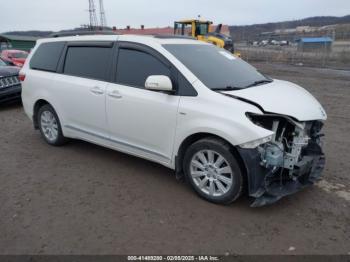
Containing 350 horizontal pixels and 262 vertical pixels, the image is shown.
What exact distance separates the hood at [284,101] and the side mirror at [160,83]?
67 centimetres

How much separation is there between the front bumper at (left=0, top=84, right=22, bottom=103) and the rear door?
4.18 metres

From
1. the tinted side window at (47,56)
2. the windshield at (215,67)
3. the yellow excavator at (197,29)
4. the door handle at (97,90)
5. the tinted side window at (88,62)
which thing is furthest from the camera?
the yellow excavator at (197,29)

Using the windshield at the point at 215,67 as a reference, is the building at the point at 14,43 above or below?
below

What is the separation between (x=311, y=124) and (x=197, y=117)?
137 centimetres

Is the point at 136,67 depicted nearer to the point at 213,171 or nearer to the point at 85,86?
the point at 85,86

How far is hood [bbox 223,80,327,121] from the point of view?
3.59 metres

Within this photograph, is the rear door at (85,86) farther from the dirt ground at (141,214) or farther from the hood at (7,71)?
the hood at (7,71)

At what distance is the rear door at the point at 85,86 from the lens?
187 inches

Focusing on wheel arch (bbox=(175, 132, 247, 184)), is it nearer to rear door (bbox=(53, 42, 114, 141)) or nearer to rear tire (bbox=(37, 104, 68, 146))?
rear door (bbox=(53, 42, 114, 141))

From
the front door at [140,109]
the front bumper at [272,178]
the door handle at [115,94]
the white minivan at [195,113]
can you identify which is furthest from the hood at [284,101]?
the door handle at [115,94]

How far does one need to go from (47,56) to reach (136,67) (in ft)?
6.97

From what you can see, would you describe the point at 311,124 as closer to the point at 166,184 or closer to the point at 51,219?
the point at 166,184

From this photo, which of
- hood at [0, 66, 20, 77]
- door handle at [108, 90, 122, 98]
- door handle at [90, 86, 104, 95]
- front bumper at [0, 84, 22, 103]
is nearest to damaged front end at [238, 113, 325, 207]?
door handle at [108, 90, 122, 98]

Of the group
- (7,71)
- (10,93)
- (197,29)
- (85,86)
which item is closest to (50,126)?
(85,86)
